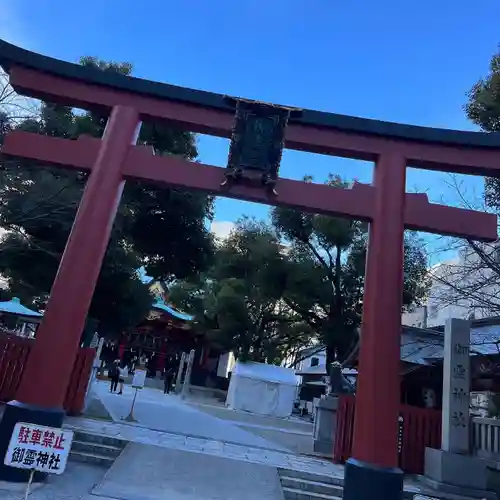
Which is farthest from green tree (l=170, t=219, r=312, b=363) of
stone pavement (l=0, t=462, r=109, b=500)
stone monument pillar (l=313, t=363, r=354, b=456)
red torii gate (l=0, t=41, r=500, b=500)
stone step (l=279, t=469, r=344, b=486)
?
stone pavement (l=0, t=462, r=109, b=500)

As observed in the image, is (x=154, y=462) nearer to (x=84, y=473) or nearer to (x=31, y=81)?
(x=84, y=473)

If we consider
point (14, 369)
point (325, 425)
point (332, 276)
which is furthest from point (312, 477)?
point (332, 276)

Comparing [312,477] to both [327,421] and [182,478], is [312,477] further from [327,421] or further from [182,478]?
[327,421]

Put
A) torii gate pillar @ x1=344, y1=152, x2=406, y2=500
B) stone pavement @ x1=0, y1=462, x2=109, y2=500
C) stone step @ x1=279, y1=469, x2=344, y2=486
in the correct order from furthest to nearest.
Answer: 1. stone step @ x1=279, y1=469, x2=344, y2=486
2. torii gate pillar @ x1=344, y1=152, x2=406, y2=500
3. stone pavement @ x1=0, y1=462, x2=109, y2=500

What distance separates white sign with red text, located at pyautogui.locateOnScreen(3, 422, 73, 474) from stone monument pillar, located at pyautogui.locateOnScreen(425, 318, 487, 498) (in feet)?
23.4

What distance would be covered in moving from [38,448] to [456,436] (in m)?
7.83

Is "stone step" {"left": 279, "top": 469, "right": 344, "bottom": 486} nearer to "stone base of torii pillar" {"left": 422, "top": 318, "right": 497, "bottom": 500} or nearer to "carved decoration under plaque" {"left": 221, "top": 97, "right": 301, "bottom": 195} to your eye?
"stone base of torii pillar" {"left": 422, "top": 318, "right": 497, "bottom": 500}

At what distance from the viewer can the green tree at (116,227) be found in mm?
10477

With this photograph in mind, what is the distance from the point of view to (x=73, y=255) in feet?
20.3

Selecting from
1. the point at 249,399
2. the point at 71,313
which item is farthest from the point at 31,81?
the point at 249,399

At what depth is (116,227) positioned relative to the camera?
1196cm

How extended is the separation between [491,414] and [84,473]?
10372mm

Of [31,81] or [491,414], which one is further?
[491,414]

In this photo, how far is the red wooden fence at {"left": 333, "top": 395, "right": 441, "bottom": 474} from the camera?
9.97 metres
